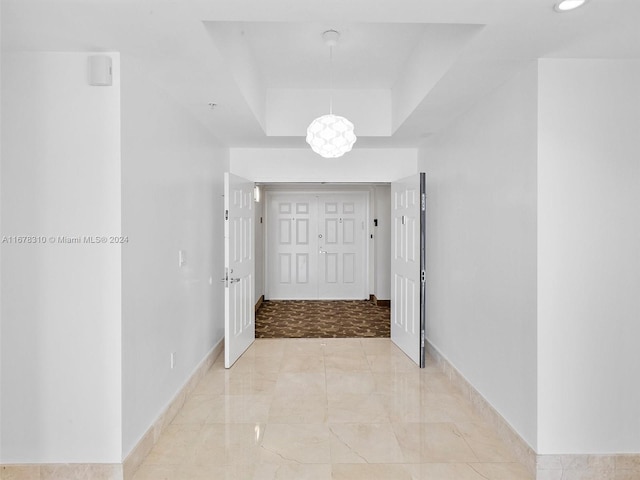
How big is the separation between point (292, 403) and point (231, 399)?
50 centimetres

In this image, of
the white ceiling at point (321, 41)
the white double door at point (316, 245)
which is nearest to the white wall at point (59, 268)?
the white ceiling at point (321, 41)

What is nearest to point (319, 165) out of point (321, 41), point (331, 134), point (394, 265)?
point (394, 265)

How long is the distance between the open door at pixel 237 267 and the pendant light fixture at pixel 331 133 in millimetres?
1386

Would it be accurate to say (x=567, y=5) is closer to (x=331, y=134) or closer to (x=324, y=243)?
(x=331, y=134)

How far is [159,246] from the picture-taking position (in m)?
2.87

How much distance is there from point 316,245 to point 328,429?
5253 millimetres

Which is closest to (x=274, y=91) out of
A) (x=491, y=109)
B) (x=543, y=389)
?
(x=491, y=109)

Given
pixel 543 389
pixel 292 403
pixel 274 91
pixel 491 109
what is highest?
pixel 274 91

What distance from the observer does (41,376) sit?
2318mm

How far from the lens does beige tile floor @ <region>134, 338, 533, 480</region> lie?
248 centimetres

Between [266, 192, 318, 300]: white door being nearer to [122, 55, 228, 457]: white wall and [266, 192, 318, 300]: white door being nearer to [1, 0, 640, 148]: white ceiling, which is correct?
[122, 55, 228, 457]: white wall

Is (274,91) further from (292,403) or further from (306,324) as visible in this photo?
(306,324)

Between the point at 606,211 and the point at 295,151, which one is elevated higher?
the point at 295,151

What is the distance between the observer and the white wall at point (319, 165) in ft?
16.6
